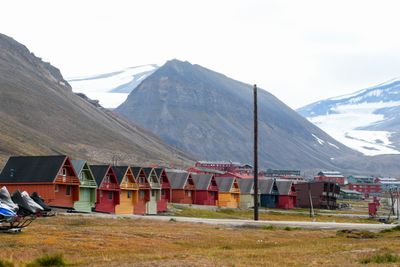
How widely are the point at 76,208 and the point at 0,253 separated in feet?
177

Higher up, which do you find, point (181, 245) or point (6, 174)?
point (6, 174)

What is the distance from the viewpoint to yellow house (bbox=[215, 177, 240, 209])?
13312cm

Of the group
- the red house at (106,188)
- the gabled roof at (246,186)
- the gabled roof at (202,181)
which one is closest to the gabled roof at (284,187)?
the gabled roof at (246,186)

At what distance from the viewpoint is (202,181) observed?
127m

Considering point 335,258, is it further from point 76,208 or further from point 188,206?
point 188,206

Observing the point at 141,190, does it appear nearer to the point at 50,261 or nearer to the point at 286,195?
the point at 286,195

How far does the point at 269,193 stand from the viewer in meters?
148

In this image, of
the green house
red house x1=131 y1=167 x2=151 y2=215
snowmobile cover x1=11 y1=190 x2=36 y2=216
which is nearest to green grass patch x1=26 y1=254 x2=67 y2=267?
snowmobile cover x1=11 y1=190 x2=36 y2=216

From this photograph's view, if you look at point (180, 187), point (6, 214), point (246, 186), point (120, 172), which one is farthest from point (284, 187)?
point (6, 214)

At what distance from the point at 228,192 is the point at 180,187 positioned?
16.5 metres

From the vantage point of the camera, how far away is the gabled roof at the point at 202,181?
4975 inches

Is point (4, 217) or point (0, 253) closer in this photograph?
point (0, 253)

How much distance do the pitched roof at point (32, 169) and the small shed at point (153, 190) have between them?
23.9 metres

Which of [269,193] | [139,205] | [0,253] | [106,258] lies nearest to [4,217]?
[0,253]
